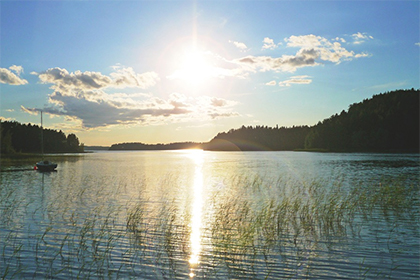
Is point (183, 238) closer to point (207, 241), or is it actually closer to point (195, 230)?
point (207, 241)

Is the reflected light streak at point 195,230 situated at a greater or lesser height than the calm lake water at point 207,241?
lesser

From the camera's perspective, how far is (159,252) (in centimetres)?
1680

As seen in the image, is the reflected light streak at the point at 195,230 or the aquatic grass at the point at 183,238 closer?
the aquatic grass at the point at 183,238

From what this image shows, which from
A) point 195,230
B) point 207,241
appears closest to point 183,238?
point 207,241

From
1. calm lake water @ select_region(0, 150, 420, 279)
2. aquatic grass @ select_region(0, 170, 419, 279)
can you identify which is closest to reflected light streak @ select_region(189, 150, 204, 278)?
calm lake water @ select_region(0, 150, 420, 279)

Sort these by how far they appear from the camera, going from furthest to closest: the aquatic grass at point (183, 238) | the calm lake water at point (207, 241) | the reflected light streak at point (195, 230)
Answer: the reflected light streak at point (195, 230)
the aquatic grass at point (183, 238)
the calm lake water at point (207, 241)

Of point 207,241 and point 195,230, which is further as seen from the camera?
point 195,230

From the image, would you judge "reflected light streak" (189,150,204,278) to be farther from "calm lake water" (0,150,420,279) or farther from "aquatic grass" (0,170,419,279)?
"aquatic grass" (0,170,419,279)

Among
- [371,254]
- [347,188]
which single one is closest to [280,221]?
[371,254]

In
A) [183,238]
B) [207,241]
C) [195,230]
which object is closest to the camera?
[207,241]

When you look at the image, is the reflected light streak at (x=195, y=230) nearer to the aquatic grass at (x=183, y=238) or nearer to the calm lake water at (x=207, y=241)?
the calm lake water at (x=207, y=241)

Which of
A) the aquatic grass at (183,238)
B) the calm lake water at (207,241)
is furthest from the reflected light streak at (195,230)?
the aquatic grass at (183,238)

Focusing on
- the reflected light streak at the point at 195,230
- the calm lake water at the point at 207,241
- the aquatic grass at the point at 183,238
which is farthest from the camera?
the reflected light streak at the point at 195,230

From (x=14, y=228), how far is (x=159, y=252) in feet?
38.6
